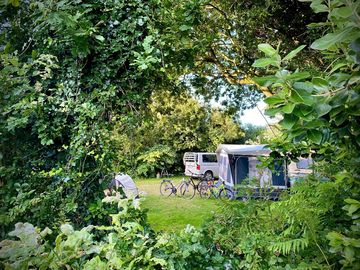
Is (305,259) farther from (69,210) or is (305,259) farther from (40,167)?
(40,167)

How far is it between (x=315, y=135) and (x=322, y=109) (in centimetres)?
10

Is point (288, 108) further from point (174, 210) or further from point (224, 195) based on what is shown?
point (174, 210)

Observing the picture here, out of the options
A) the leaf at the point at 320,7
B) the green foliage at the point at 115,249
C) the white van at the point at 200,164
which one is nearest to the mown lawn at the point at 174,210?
the green foliage at the point at 115,249

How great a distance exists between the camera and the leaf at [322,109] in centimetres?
72

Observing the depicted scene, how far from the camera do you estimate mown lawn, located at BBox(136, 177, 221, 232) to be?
6812 mm

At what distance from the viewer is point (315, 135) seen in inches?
31.8

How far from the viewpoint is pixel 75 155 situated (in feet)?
6.98

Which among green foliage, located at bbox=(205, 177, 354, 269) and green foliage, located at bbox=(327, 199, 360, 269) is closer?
green foliage, located at bbox=(327, 199, 360, 269)

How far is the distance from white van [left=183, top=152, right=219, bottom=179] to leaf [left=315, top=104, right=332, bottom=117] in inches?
578

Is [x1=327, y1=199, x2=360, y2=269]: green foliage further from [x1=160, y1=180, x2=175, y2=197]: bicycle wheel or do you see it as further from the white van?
the white van

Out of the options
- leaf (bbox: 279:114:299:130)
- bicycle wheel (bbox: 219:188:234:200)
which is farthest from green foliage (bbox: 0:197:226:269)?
leaf (bbox: 279:114:299:130)

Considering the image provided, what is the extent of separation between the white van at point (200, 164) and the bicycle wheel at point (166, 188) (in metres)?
4.17

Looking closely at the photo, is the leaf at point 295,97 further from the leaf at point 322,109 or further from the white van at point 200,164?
the white van at point 200,164

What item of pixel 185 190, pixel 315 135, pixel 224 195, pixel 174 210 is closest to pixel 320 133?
pixel 315 135
